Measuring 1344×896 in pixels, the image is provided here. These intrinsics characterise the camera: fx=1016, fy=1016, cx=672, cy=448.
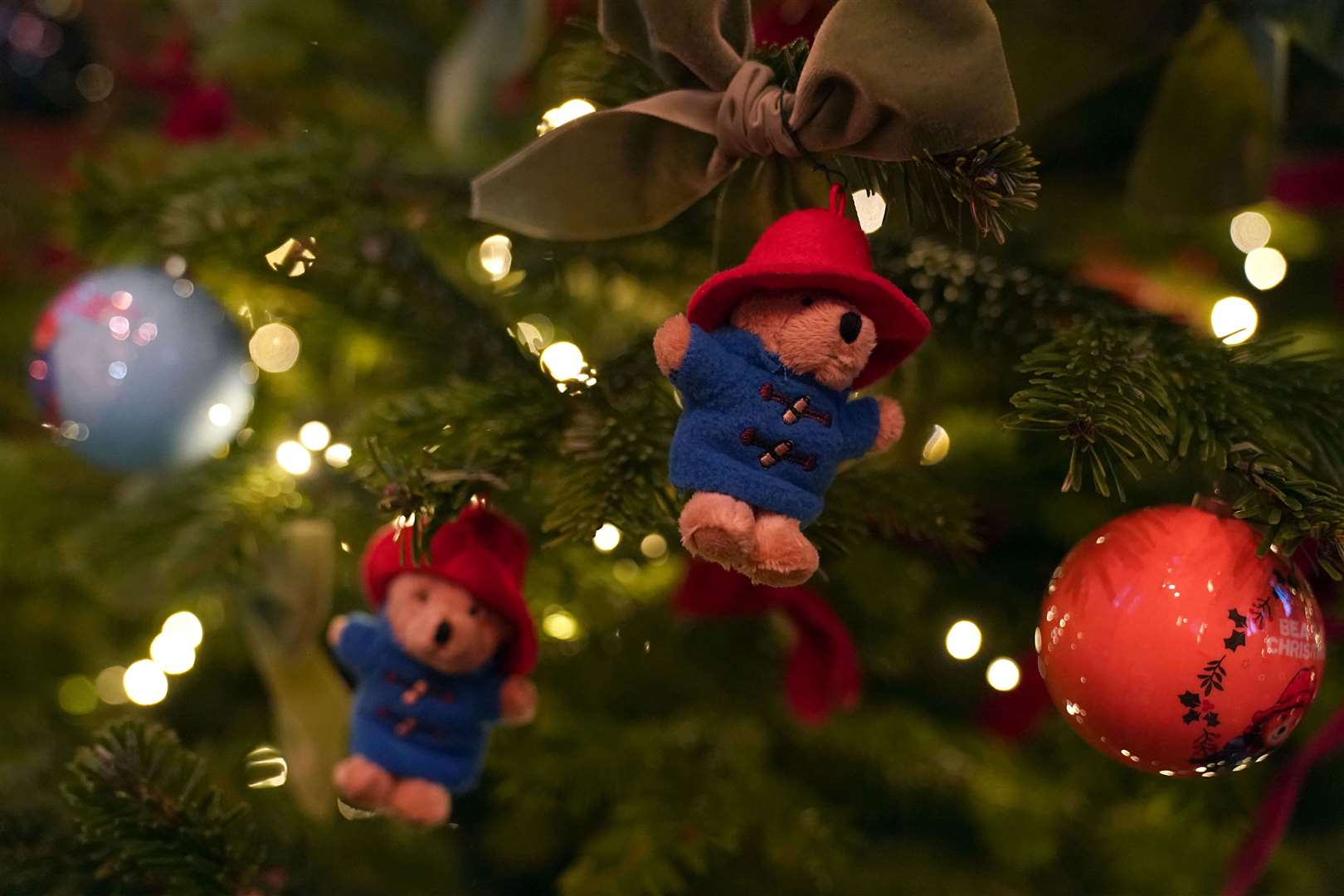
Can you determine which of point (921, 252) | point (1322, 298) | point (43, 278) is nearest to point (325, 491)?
point (921, 252)

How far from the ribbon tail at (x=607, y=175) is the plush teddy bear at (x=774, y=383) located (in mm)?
77

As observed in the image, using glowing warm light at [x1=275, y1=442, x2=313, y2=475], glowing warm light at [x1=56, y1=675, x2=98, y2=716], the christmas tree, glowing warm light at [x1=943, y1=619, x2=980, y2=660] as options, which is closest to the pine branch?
the christmas tree

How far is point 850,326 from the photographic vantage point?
0.38 meters

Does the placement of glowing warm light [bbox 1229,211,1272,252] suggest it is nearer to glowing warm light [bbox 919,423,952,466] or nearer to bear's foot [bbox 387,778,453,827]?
glowing warm light [bbox 919,423,952,466]

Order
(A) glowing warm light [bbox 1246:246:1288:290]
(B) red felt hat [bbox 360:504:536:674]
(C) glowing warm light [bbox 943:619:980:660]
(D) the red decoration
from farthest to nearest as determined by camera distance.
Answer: (A) glowing warm light [bbox 1246:246:1288:290] → (C) glowing warm light [bbox 943:619:980:660] → (D) the red decoration → (B) red felt hat [bbox 360:504:536:674]

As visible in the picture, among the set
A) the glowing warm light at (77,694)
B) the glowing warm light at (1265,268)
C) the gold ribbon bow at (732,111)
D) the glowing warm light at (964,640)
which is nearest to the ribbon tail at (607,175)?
the gold ribbon bow at (732,111)

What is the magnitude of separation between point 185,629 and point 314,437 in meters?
0.20

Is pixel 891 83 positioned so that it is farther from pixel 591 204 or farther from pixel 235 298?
pixel 235 298

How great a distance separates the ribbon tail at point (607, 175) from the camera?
0.44 m

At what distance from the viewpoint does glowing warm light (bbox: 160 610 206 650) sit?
2.50ft

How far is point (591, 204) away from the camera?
1.53 feet

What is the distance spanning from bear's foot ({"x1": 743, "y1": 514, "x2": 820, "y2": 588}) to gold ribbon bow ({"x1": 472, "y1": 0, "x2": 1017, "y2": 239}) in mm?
148

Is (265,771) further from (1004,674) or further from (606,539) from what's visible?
(1004,674)

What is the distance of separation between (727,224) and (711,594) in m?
0.23
